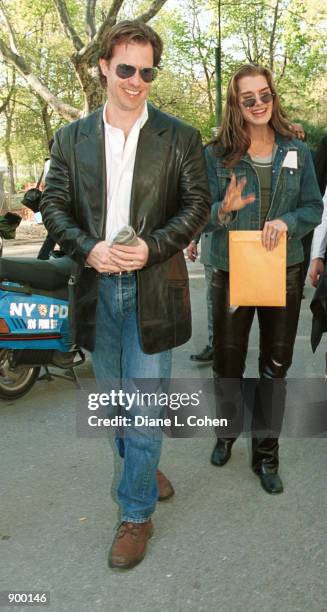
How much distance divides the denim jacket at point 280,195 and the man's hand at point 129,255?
0.76 meters

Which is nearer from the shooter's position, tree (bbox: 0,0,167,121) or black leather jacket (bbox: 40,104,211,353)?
black leather jacket (bbox: 40,104,211,353)

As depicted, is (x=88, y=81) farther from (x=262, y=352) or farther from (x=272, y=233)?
(x=272, y=233)

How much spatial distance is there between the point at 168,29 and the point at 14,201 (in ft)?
44.6

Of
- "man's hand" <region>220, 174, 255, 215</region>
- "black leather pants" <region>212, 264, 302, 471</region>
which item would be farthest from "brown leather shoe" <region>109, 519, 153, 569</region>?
"man's hand" <region>220, 174, 255, 215</region>

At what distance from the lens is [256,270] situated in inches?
121

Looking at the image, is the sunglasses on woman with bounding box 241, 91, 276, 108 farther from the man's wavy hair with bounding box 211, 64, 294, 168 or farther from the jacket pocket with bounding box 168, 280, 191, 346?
the jacket pocket with bounding box 168, 280, 191, 346

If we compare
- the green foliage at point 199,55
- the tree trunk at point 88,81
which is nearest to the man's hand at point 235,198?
the tree trunk at point 88,81

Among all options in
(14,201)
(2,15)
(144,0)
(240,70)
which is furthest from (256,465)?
(144,0)

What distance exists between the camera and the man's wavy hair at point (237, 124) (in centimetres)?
314

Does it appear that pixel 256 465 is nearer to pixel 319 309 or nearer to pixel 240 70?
pixel 319 309

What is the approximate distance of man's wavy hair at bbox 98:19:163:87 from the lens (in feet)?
8.20

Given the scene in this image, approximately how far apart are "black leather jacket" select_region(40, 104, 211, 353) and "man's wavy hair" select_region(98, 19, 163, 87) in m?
0.24

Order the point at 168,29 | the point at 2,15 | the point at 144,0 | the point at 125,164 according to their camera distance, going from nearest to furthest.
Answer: the point at 125,164
the point at 2,15
the point at 144,0
the point at 168,29

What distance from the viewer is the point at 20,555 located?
2.79 m
